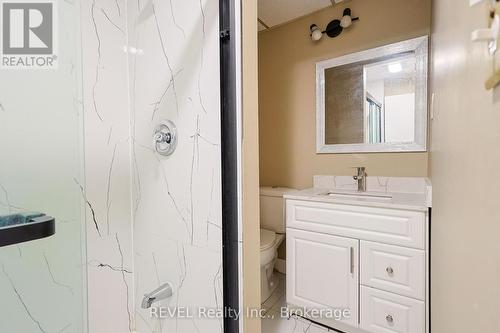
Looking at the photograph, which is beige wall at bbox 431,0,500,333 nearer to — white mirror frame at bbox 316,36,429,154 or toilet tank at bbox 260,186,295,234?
white mirror frame at bbox 316,36,429,154

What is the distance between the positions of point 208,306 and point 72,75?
0.97m

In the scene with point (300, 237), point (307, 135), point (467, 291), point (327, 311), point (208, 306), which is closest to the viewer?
point (467, 291)

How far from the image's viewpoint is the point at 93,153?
101 centimetres

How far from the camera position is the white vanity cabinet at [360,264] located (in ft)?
4.02

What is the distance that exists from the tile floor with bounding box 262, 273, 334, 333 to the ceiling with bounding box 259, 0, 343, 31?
88.4 inches

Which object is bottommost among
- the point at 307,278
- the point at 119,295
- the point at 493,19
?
the point at 307,278

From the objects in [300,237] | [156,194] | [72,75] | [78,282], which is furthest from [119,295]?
[300,237]

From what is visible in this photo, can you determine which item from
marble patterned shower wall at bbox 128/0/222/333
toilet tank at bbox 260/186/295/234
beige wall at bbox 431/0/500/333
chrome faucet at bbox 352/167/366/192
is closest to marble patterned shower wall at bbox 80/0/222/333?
marble patterned shower wall at bbox 128/0/222/333

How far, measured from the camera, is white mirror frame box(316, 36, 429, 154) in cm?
158

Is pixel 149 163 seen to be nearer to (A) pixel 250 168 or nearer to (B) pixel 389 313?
(A) pixel 250 168

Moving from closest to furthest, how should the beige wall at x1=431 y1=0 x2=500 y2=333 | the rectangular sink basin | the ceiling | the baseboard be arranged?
the beige wall at x1=431 y1=0 x2=500 y2=333 → the rectangular sink basin → the ceiling → the baseboard

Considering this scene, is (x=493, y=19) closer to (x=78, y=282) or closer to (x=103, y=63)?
(x=103, y=63)

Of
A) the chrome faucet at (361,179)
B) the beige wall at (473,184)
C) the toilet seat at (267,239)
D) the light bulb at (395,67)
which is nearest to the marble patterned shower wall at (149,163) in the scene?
the beige wall at (473,184)

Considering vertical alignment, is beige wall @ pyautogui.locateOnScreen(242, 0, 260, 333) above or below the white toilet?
above
